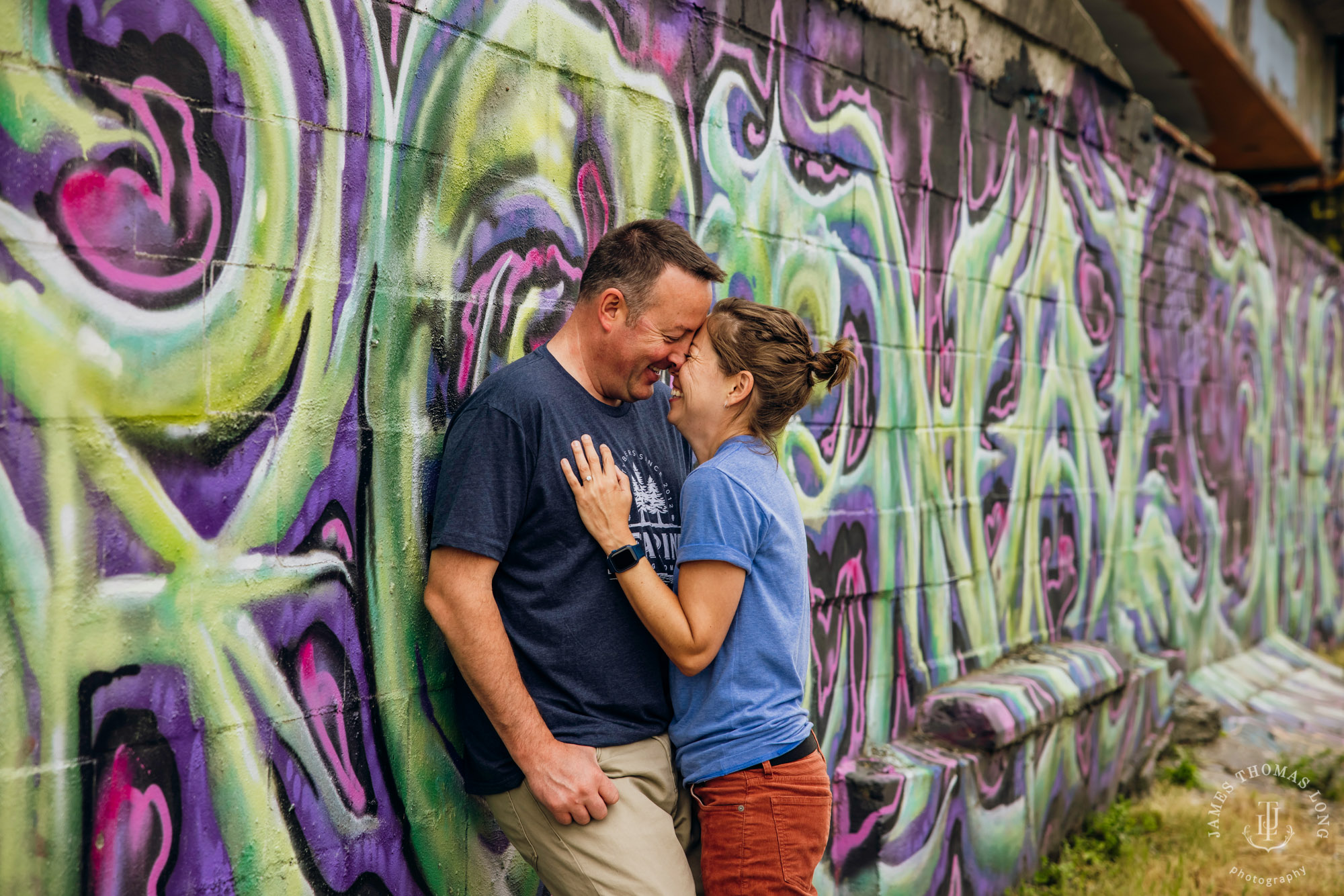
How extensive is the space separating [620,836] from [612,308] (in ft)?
3.66

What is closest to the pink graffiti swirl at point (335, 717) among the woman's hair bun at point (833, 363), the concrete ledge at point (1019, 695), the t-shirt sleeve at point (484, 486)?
the t-shirt sleeve at point (484, 486)

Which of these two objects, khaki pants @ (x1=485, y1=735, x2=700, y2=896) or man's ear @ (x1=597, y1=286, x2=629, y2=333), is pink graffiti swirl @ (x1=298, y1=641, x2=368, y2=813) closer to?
khaki pants @ (x1=485, y1=735, x2=700, y2=896)

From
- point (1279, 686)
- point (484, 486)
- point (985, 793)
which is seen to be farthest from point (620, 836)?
point (1279, 686)

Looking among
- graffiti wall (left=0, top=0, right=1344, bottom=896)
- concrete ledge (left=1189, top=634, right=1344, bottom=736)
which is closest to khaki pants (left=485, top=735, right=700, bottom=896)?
graffiti wall (left=0, top=0, right=1344, bottom=896)

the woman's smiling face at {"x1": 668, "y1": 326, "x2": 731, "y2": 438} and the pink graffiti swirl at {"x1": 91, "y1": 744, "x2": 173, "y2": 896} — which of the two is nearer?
the pink graffiti swirl at {"x1": 91, "y1": 744, "x2": 173, "y2": 896}

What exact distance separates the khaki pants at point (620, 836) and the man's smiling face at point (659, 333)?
795mm

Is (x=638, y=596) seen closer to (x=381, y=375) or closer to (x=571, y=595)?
(x=571, y=595)

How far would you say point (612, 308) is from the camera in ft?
8.05

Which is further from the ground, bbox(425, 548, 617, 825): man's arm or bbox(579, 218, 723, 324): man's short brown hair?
bbox(579, 218, 723, 324): man's short brown hair

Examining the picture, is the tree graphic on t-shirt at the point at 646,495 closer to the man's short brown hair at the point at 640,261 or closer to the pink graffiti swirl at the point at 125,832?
the man's short brown hair at the point at 640,261

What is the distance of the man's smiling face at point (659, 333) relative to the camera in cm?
244

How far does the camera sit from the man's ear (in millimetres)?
2451

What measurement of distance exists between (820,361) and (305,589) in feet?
3.92

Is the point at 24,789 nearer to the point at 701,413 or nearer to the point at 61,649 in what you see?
the point at 61,649
